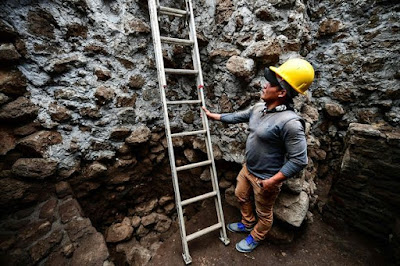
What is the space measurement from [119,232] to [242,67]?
2.33m

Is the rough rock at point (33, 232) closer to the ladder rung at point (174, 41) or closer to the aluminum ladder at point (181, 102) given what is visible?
the aluminum ladder at point (181, 102)

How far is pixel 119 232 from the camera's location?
2.03 meters

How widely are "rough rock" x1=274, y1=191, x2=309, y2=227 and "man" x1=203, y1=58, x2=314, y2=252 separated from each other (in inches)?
7.8

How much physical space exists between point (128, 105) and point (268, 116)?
4.90ft

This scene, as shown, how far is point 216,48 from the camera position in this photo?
2.06m

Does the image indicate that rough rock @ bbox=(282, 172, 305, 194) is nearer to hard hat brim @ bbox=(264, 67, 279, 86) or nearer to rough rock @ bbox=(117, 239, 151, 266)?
hard hat brim @ bbox=(264, 67, 279, 86)

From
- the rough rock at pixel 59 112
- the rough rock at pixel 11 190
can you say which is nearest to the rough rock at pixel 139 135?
the rough rock at pixel 59 112

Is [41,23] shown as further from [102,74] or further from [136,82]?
[136,82]

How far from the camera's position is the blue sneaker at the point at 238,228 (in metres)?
1.95

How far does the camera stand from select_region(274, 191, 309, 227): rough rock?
171cm

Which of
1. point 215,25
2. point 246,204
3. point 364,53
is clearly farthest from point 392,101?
point 215,25

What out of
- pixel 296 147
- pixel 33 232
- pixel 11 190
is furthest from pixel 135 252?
pixel 296 147

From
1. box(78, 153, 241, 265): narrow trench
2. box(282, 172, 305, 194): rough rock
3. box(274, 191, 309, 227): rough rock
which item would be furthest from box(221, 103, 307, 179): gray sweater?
box(78, 153, 241, 265): narrow trench

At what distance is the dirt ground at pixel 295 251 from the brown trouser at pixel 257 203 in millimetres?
207
